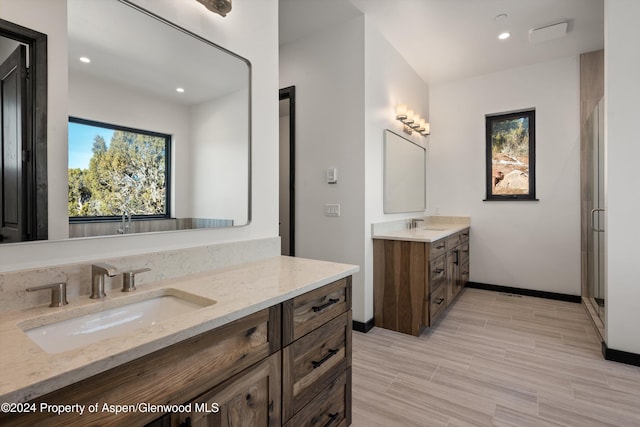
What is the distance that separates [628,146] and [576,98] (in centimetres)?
180

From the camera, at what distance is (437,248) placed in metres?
2.95

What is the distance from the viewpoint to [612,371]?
218 centimetres

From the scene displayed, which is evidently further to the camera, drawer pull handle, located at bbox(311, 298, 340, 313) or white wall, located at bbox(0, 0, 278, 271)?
drawer pull handle, located at bbox(311, 298, 340, 313)

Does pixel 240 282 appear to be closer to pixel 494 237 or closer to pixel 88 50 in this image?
pixel 88 50

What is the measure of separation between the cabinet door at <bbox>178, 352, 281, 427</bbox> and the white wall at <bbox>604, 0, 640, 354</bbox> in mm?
2568

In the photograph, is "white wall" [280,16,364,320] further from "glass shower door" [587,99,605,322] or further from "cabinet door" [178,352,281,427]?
"glass shower door" [587,99,605,322]

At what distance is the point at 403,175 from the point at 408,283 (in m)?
1.31

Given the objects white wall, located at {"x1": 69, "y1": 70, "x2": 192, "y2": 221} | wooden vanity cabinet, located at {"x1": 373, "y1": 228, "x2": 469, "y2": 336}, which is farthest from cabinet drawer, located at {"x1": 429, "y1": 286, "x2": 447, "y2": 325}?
white wall, located at {"x1": 69, "y1": 70, "x2": 192, "y2": 221}

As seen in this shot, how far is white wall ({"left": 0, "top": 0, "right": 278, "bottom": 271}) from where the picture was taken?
1023mm

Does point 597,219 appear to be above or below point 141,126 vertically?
below

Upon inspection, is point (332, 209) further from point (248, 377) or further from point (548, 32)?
point (548, 32)

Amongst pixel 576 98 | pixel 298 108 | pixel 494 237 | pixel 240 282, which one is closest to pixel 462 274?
pixel 494 237

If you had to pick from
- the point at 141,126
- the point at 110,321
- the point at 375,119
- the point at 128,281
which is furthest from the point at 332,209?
the point at 110,321

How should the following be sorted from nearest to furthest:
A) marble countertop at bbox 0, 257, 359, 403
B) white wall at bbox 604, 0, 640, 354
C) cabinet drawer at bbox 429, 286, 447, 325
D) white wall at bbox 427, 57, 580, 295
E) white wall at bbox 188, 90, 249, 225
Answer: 1. marble countertop at bbox 0, 257, 359, 403
2. white wall at bbox 188, 90, 249, 225
3. white wall at bbox 604, 0, 640, 354
4. cabinet drawer at bbox 429, 286, 447, 325
5. white wall at bbox 427, 57, 580, 295
